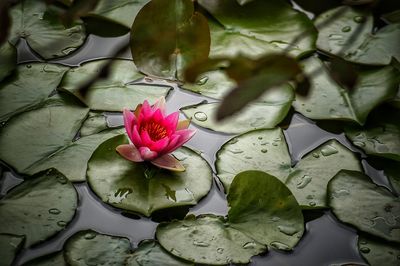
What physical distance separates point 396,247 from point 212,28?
1021 millimetres

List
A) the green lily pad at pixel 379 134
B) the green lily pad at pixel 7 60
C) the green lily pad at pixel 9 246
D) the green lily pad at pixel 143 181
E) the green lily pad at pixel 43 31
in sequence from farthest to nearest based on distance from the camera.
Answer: the green lily pad at pixel 43 31 → the green lily pad at pixel 7 60 → the green lily pad at pixel 379 134 → the green lily pad at pixel 143 181 → the green lily pad at pixel 9 246

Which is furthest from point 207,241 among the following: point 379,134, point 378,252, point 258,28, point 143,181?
point 258,28

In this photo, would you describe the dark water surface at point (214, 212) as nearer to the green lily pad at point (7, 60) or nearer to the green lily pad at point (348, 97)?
the green lily pad at point (348, 97)

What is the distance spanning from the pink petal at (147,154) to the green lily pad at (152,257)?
25 cm

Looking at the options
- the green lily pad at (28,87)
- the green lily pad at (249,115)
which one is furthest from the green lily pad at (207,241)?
the green lily pad at (28,87)

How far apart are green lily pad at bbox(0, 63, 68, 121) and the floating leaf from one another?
0.30 metres

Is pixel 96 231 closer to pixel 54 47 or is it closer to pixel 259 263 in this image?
pixel 259 263

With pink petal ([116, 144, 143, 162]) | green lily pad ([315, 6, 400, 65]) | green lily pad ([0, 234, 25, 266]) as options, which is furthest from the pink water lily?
green lily pad ([315, 6, 400, 65])

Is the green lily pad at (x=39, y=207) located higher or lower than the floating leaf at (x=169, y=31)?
lower

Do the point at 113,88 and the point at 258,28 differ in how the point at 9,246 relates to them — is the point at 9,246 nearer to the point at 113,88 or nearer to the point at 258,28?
the point at 113,88

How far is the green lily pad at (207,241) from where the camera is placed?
1205mm

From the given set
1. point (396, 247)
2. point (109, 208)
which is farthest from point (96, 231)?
point (396, 247)

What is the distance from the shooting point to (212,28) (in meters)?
1.87

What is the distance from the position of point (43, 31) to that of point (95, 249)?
3.10 ft
